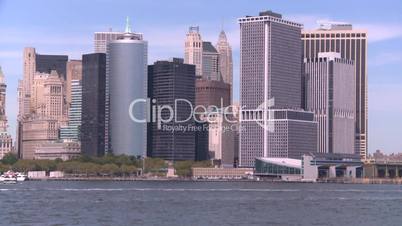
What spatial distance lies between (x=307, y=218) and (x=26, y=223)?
70.0 feet

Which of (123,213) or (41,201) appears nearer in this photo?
(123,213)

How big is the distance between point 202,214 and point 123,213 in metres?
Result: 6.20

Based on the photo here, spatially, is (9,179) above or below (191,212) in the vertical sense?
above

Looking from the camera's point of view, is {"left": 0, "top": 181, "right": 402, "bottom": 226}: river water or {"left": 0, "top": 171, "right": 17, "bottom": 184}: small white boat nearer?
{"left": 0, "top": 181, "right": 402, "bottom": 226}: river water

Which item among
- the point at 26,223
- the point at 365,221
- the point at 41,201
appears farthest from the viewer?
the point at 41,201

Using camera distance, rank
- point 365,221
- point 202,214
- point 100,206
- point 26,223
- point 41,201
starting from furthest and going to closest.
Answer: point 41,201 → point 100,206 → point 202,214 → point 365,221 → point 26,223

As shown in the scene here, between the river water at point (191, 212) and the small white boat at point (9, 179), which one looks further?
the small white boat at point (9, 179)

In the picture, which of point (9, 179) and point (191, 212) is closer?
point (191, 212)

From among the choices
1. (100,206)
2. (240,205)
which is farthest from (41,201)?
(240,205)

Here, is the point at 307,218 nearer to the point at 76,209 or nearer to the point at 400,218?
the point at 400,218

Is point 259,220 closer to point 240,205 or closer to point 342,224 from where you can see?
point 342,224

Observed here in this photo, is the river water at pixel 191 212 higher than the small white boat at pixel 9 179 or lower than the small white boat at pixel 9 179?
lower

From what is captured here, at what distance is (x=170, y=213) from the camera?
81.2 meters

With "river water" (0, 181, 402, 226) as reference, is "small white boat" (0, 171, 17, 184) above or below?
above
